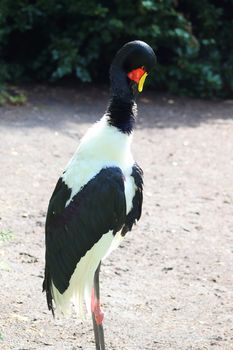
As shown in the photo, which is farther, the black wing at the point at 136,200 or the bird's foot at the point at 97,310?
the bird's foot at the point at 97,310

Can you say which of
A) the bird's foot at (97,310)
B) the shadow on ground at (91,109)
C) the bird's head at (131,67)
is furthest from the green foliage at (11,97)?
the bird's head at (131,67)

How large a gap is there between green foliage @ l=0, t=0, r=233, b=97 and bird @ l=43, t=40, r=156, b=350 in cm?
668

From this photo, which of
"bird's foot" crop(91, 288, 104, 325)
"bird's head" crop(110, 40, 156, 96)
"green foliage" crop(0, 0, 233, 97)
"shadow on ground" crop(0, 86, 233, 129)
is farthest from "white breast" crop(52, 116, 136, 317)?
"green foliage" crop(0, 0, 233, 97)

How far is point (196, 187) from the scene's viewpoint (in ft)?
24.0

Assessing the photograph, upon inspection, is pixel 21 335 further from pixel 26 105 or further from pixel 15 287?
pixel 26 105

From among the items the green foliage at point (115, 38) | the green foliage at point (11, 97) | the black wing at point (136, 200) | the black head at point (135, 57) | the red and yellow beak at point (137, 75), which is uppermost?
the black head at point (135, 57)

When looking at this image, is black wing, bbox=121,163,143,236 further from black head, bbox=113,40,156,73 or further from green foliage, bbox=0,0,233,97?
green foliage, bbox=0,0,233,97

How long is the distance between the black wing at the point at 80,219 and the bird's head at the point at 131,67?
411mm

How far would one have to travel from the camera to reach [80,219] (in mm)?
3744

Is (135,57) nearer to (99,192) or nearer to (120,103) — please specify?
(120,103)

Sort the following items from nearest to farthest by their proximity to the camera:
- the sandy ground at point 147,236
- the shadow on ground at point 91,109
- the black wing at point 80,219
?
the black wing at point 80,219 < the sandy ground at point 147,236 < the shadow on ground at point 91,109

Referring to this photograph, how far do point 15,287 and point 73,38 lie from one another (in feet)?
20.9

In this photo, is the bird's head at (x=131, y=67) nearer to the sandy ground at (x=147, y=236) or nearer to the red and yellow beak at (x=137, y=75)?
the red and yellow beak at (x=137, y=75)

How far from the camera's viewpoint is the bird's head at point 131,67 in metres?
3.70
